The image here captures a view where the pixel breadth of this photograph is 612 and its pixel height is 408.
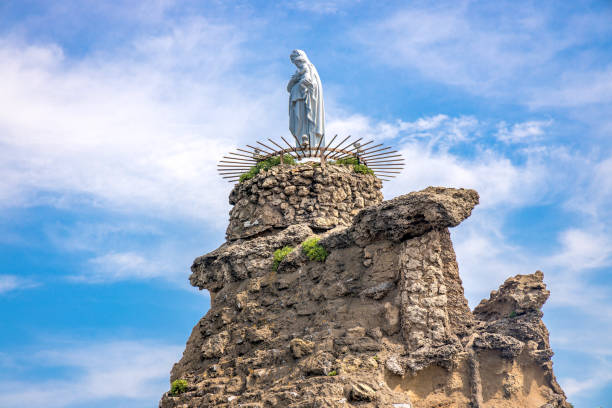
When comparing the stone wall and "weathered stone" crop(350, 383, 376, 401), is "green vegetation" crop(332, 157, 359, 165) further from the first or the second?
"weathered stone" crop(350, 383, 376, 401)

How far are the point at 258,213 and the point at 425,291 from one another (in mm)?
6561

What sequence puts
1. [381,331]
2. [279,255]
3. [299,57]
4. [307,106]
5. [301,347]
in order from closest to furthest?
[381,331] → [301,347] → [279,255] → [307,106] → [299,57]

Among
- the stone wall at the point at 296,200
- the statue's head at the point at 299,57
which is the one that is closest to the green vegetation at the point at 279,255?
the stone wall at the point at 296,200

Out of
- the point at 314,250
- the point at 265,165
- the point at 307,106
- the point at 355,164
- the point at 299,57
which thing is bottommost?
the point at 314,250

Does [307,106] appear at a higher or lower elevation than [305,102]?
lower

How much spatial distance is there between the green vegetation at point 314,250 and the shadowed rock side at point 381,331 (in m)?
0.15

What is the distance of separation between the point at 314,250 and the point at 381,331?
3.40 meters

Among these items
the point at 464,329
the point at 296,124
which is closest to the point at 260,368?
the point at 464,329

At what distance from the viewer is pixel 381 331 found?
55.1 feet

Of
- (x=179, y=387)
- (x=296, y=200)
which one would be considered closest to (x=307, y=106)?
(x=296, y=200)

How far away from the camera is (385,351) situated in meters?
16.2

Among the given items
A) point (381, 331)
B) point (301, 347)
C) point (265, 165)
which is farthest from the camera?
point (265, 165)

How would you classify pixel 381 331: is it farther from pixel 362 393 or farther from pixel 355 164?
pixel 355 164

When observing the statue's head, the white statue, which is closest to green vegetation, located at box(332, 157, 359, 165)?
the white statue
